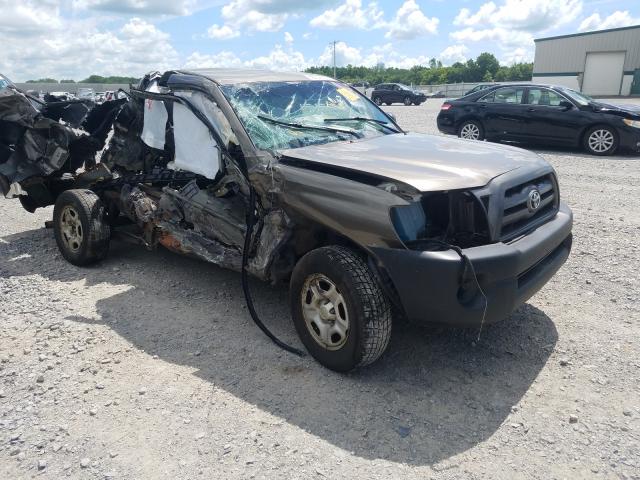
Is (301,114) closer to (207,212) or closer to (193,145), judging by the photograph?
(193,145)

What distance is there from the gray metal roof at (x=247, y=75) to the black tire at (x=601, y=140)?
314 inches

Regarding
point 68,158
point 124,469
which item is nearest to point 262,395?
point 124,469

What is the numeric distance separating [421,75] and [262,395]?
10405 centimetres

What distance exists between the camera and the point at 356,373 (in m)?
3.38

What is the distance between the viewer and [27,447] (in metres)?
2.81

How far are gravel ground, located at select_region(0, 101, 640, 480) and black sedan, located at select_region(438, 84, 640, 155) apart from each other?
22.7 ft

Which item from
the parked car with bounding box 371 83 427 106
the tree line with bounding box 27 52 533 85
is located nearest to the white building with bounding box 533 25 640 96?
the parked car with bounding box 371 83 427 106

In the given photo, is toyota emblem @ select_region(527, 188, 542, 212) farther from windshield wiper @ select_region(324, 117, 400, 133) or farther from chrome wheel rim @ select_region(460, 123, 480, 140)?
chrome wheel rim @ select_region(460, 123, 480, 140)

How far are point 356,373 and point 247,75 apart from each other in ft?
8.96

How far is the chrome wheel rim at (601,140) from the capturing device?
35.1 ft

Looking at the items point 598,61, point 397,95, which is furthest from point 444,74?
point 397,95

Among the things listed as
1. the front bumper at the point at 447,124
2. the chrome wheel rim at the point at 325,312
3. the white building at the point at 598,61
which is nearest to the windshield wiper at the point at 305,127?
the chrome wheel rim at the point at 325,312

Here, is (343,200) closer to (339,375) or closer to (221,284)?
(339,375)

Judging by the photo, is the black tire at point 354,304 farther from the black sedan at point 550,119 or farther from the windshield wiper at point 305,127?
→ the black sedan at point 550,119
